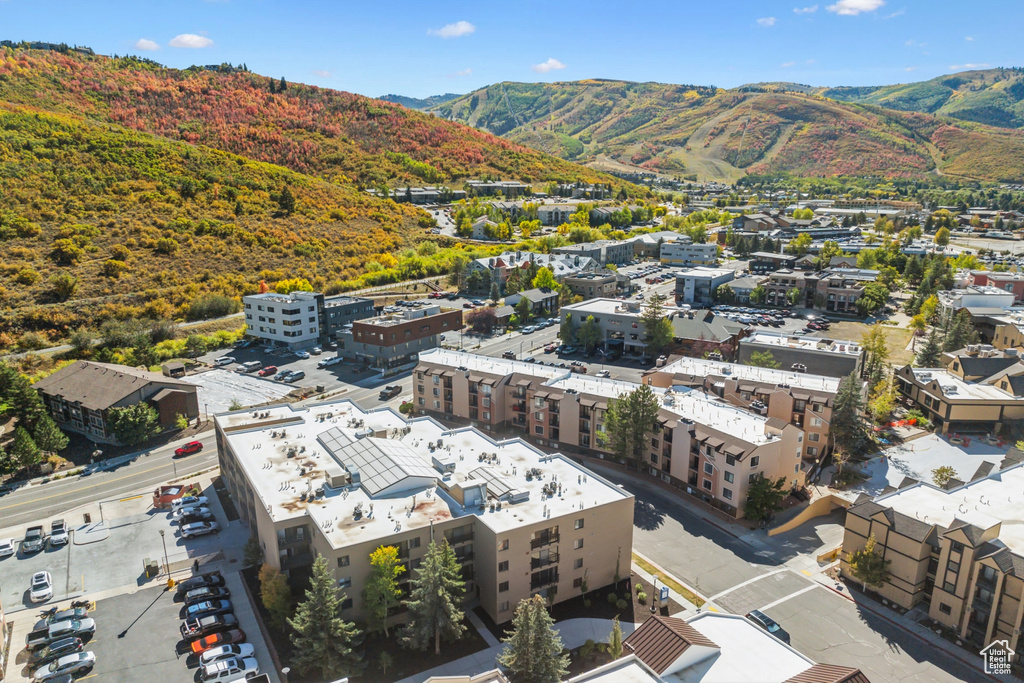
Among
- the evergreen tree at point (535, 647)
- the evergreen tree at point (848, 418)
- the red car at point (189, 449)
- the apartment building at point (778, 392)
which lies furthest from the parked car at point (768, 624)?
the red car at point (189, 449)

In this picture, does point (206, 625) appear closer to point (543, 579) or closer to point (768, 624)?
point (543, 579)

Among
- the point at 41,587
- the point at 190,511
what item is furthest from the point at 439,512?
the point at 41,587

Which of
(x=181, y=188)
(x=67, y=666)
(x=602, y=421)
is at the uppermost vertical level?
(x=181, y=188)

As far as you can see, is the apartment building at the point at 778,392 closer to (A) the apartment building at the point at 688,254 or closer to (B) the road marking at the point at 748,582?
(B) the road marking at the point at 748,582

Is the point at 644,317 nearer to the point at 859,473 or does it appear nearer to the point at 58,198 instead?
the point at 859,473

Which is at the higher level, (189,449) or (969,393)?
(969,393)

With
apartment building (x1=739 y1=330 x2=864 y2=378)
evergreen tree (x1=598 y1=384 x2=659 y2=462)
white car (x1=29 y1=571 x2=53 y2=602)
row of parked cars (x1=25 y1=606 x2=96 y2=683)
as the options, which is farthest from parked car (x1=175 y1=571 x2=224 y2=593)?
apartment building (x1=739 y1=330 x2=864 y2=378)

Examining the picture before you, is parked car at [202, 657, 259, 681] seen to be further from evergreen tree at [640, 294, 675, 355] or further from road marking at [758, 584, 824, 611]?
evergreen tree at [640, 294, 675, 355]
